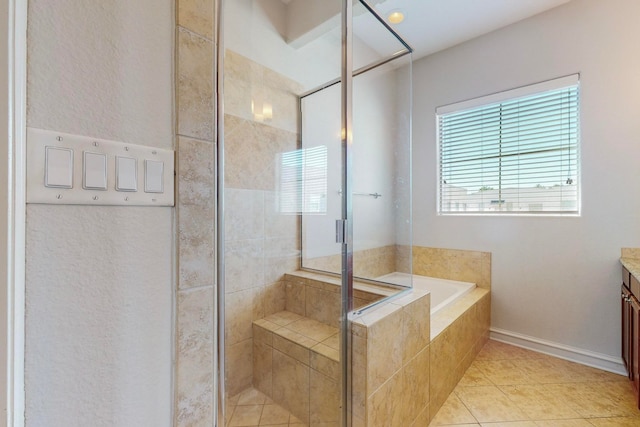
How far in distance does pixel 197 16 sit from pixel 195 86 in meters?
0.16

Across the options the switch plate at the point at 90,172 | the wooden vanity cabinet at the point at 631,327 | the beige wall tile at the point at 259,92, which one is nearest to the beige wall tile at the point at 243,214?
the beige wall tile at the point at 259,92

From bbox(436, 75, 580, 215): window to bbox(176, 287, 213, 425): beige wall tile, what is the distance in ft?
8.69

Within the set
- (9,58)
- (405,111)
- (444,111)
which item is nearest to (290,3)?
(405,111)

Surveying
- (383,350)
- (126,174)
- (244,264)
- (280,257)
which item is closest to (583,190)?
(383,350)

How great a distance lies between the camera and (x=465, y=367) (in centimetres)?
205

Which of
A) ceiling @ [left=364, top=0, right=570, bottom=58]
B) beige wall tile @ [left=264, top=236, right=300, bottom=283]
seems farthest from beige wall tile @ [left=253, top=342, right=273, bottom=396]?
ceiling @ [left=364, top=0, right=570, bottom=58]

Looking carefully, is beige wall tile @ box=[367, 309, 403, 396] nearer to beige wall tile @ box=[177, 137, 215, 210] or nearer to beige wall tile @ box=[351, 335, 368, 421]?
beige wall tile @ box=[351, 335, 368, 421]

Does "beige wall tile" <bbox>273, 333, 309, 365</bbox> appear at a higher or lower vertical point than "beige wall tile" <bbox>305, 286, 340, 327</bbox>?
lower

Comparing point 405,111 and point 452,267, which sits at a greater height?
point 405,111

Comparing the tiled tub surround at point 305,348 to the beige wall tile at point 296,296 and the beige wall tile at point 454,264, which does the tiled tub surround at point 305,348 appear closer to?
the beige wall tile at point 296,296

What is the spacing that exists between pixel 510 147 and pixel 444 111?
684 mm

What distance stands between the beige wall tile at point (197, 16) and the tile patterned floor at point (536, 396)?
2062 mm

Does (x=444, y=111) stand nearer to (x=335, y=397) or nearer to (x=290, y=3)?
(x=290, y=3)

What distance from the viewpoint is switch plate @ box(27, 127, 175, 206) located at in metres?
0.46
